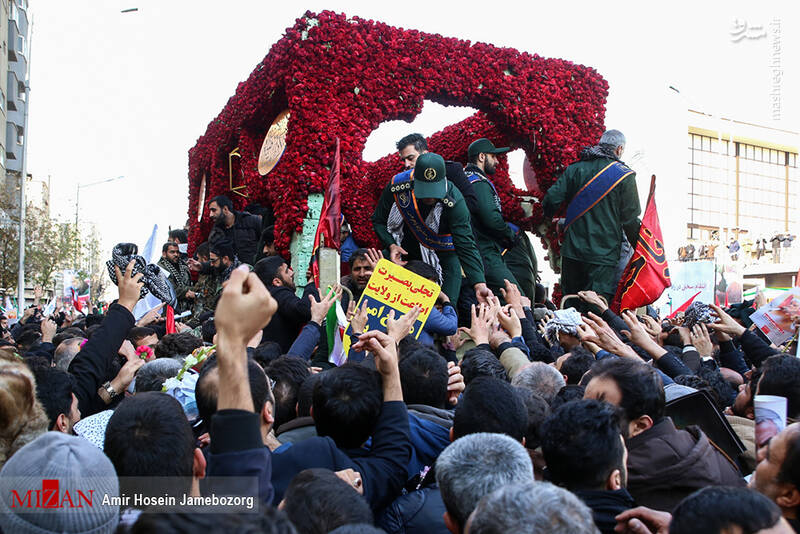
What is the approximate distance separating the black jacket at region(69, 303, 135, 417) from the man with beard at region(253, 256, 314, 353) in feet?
6.05

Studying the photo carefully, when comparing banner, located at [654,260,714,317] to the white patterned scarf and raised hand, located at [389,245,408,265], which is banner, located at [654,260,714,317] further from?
raised hand, located at [389,245,408,265]

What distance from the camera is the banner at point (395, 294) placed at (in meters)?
5.24

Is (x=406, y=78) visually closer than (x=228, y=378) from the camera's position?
No

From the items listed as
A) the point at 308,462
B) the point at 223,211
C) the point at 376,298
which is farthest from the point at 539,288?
the point at 308,462

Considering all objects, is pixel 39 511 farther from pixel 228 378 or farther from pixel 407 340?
pixel 407 340

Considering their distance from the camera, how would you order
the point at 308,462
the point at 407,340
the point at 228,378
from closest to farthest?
the point at 228,378 < the point at 308,462 < the point at 407,340

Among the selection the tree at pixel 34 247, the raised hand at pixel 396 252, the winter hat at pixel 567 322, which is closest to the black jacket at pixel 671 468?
the winter hat at pixel 567 322

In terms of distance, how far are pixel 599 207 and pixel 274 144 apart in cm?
554

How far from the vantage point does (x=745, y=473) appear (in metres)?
3.37

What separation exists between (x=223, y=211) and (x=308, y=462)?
9.65 meters

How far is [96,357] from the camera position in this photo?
3992 mm

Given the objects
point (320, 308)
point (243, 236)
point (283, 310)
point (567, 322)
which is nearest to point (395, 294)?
point (320, 308)

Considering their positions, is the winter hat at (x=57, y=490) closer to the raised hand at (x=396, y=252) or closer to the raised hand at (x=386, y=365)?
the raised hand at (x=386, y=365)

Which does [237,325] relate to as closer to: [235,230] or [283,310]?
[283,310]
